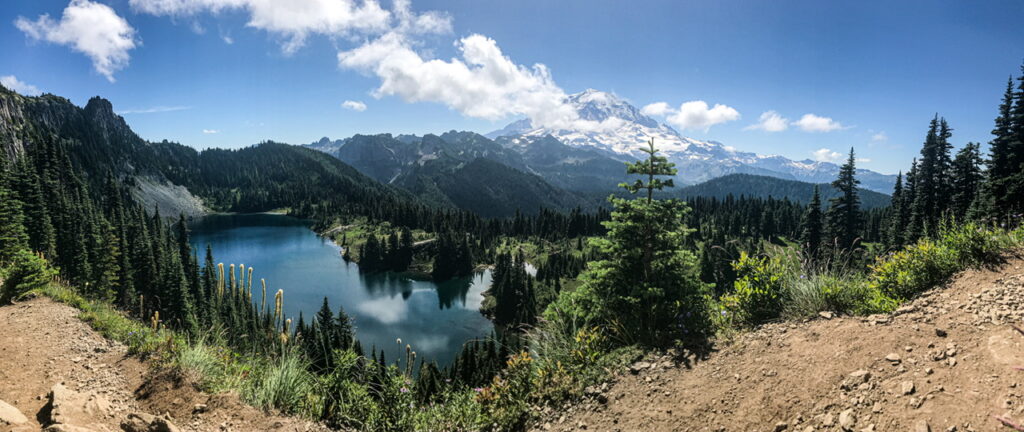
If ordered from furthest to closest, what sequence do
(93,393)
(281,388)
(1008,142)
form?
(1008,142)
(281,388)
(93,393)

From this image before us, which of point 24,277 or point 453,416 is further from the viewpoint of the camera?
point 24,277

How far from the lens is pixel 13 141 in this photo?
16038 centimetres

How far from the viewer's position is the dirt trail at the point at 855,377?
4426 mm

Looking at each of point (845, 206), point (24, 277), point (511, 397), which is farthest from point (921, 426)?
point (845, 206)

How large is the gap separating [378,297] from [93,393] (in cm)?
10784

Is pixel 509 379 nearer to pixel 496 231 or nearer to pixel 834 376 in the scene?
pixel 834 376

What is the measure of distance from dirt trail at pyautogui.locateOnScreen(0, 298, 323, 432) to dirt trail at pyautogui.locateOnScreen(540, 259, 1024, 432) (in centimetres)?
533

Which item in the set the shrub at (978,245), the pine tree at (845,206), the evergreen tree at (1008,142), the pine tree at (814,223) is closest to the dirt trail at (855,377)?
the shrub at (978,245)

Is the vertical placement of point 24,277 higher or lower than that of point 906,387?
lower

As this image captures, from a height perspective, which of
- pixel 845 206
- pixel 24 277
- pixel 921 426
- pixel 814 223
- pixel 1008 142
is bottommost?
pixel 24 277

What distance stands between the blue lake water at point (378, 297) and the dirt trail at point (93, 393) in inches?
2078

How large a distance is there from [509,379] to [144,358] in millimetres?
7112

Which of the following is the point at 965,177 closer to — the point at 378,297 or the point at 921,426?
the point at 921,426

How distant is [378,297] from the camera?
4306 inches
